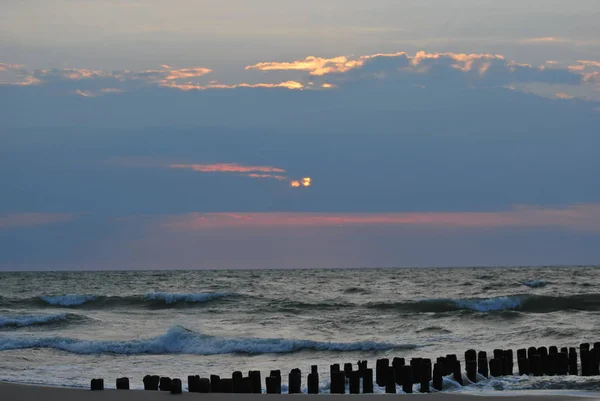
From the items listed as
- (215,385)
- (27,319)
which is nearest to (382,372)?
(215,385)

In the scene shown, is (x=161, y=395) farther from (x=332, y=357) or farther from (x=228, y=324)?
(x=228, y=324)

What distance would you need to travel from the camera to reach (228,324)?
30172 mm

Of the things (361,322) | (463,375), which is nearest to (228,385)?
(463,375)

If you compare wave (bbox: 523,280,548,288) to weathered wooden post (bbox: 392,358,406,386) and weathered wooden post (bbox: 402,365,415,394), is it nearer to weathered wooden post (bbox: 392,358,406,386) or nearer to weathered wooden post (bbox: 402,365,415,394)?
weathered wooden post (bbox: 392,358,406,386)

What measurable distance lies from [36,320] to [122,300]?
11997 millimetres

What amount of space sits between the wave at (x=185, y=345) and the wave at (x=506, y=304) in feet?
44.6

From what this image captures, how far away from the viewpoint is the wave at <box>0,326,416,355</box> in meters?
22.3

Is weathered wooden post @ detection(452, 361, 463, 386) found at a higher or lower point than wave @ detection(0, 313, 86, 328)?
higher

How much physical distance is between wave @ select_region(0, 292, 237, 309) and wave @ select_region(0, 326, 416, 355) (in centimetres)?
1701

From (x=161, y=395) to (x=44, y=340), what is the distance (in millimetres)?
13338

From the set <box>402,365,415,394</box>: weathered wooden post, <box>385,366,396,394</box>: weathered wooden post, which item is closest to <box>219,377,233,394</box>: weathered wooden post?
<box>385,366,396,394</box>: weathered wooden post

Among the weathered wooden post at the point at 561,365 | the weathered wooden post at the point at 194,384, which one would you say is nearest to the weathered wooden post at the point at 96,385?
the weathered wooden post at the point at 194,384

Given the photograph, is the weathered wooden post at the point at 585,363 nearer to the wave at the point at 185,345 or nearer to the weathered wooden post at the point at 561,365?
the weathered wooden post at the point at 561,365

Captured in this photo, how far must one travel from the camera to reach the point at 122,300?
4306 cm
